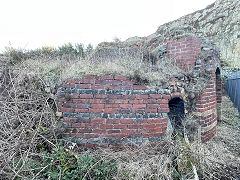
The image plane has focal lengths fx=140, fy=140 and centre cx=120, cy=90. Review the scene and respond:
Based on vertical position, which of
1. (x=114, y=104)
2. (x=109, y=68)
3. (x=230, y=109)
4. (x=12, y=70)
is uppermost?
(x=12, y=70)

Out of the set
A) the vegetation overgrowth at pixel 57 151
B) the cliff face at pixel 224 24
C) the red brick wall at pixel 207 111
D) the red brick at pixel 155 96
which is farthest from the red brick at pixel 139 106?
the cliff face at pixel 224 24

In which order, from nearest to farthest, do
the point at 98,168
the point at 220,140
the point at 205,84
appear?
the point at 98,168 → the point at 205,84 → the point at 220,140

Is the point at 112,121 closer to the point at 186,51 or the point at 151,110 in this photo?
the point at 151,110

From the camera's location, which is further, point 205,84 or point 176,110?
point 176,110

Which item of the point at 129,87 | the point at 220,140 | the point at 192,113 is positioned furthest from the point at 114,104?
the point at 220,140

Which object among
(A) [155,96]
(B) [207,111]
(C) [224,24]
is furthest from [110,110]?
(C) [224,24]

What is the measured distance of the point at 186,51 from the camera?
364 cm

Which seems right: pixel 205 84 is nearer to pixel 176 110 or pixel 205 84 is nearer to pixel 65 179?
pixel 176 110

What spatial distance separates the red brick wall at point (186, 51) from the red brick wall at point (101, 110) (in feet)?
6.52

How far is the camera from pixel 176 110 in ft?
12.5

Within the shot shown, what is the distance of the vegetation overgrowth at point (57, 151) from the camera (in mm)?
1863

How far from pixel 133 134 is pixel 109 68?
1243 mm

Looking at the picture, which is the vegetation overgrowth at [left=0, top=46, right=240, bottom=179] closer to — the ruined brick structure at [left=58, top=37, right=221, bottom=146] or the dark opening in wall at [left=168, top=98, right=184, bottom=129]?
the ruined brick structure at [left=58, top=37, right=221, bottom=146]

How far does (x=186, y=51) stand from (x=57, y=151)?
11.9ft
